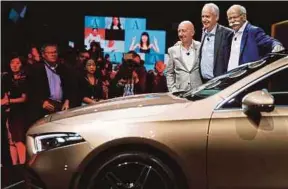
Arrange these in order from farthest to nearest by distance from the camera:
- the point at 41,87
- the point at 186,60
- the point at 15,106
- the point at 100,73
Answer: the point at 100,73, the point at 15,106, the point at 41,87, the point at 186,60

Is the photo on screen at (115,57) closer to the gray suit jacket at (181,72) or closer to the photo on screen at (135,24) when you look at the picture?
the photo on screen at (135,24)

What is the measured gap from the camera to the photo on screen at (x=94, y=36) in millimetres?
8523

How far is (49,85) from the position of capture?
22.6 ft

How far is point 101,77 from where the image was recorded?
25.7 feet

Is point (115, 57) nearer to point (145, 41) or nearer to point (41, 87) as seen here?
point (145, 41)

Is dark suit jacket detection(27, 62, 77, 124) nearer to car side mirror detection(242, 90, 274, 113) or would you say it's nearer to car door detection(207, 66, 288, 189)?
car door detection(207, 66, 288, 189)

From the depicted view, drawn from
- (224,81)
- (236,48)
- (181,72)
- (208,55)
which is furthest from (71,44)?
(224,81)

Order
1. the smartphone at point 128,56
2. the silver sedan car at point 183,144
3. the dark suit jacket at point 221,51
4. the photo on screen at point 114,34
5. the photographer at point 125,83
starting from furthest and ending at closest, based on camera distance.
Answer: the photo on screen at point 114,34 → the smartphone at point 128,56 → the photographer at point 125,83 → the dark suit jacket at point 221,51 → the silver sedan car at point 183,144

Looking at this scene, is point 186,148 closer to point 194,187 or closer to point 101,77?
point 194,187

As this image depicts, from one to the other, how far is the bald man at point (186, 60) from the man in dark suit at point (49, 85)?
141 centimetres

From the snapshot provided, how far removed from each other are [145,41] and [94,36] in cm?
84

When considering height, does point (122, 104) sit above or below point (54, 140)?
above

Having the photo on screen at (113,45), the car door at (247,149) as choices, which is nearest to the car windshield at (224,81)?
the car door at (247,149)

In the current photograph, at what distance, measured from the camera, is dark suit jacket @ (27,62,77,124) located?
22.4 feet
